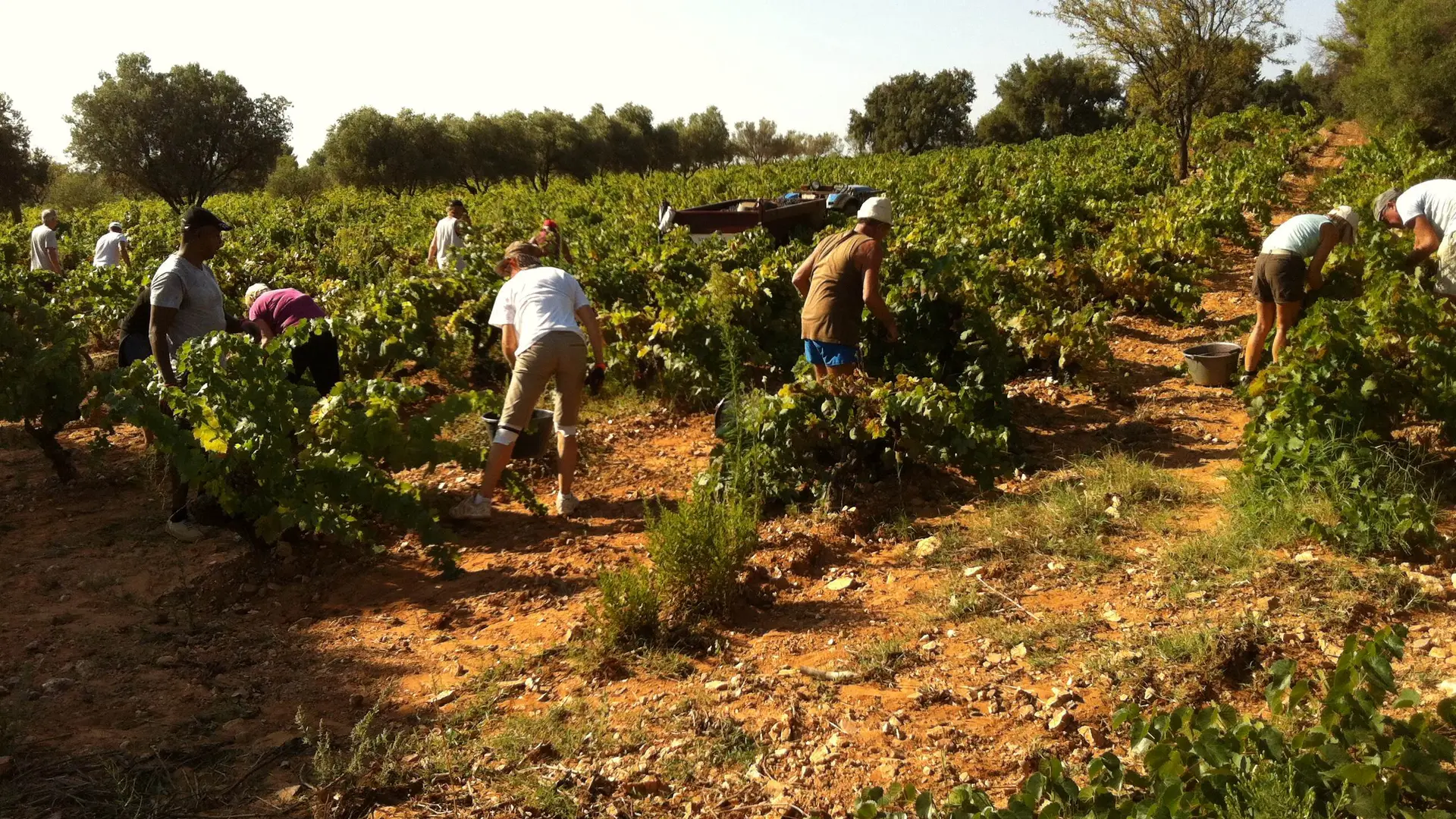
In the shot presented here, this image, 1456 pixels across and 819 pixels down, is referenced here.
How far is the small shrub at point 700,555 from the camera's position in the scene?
164 inches

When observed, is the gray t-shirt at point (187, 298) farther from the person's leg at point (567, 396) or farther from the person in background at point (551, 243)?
the person in background at point (551, 243)

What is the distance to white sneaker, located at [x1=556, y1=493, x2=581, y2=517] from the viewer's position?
5.78 metres

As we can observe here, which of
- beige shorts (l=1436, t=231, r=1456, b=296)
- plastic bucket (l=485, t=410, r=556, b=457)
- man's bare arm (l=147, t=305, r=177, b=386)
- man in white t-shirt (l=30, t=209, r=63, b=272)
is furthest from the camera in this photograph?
man in white t-shirt (l=30, t=209, r=63, b=272)

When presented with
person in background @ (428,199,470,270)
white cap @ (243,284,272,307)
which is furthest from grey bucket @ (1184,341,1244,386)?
person in background @ (428,199,470,270)

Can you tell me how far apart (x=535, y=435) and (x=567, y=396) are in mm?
735

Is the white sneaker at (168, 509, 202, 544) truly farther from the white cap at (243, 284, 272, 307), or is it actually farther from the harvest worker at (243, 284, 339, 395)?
the white cap at (243, 284, 272, 307)

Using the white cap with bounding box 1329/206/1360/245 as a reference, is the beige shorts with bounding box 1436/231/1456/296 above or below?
below

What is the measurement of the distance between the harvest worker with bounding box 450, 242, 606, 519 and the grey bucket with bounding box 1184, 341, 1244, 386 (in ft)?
14.3

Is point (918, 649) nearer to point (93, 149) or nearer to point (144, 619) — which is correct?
point (144, 619)

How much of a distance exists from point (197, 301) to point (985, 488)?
442cm

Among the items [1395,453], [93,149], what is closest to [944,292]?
[1395,453]

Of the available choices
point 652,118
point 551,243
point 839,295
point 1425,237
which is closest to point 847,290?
point 839,295

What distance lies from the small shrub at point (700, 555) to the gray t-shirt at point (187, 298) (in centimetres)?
302

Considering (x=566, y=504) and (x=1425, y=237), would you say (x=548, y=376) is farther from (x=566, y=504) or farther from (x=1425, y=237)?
(x=1425, y=237)
